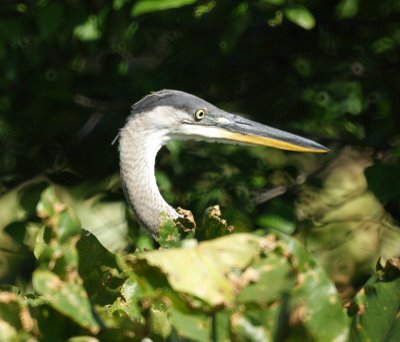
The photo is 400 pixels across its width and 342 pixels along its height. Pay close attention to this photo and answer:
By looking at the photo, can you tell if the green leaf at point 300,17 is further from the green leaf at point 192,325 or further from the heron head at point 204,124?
the green leaf at point 192,325

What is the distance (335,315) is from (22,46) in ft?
8.28

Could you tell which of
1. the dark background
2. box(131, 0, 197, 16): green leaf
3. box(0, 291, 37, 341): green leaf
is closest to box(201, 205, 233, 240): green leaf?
box(0, 291, 37, 341): green leaf

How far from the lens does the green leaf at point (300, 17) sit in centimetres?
329

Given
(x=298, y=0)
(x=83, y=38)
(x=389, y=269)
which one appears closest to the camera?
(x=389, y=269)

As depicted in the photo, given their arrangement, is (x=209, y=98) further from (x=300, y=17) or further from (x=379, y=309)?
(x=379, y=309)

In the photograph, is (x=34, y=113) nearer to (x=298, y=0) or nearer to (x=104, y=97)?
(x=104, y=97)

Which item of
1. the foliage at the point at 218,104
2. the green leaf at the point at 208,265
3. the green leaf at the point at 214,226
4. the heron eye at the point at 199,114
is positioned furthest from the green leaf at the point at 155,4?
the green leaf at the point at 208,265

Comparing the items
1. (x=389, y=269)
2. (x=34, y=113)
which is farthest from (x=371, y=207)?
(x=389, y=269)

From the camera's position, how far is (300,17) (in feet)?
10.8

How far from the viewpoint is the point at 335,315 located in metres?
1.55

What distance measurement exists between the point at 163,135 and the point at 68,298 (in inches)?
89.0

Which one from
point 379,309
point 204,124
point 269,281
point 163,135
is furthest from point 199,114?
point 269,281

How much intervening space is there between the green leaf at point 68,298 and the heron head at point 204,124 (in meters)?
2.07

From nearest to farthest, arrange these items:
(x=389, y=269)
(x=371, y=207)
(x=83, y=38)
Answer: (x=389, y=269), (x=83, y=38), (x=371, y=207)
